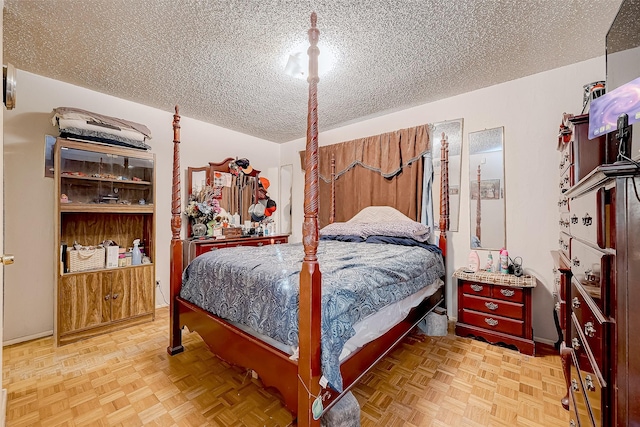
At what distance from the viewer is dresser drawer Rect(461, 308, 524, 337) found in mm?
2262

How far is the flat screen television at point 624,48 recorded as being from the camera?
1266mm

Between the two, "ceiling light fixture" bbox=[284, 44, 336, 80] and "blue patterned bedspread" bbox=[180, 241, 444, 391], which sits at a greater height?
"ceiling light fixture" bbox=[284, 44, 336, 80]

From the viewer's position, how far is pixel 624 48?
135 centimetres

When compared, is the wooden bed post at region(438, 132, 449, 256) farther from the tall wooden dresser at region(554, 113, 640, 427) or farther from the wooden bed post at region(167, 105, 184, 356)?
the wooden bed post at region(167, 105, 184, 356)

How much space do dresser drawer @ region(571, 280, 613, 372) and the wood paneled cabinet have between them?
3.44 meters

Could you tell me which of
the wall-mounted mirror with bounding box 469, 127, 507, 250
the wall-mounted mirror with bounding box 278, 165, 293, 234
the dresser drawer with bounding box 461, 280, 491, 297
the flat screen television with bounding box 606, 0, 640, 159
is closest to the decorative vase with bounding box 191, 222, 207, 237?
the wall-mounted mirror with bounding box 278, 165, 293, 234

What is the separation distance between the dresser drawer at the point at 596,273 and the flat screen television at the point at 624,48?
0.83 metres

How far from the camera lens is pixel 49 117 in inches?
104

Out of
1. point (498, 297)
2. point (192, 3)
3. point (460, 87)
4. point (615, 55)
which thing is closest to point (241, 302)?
point (192, 3)

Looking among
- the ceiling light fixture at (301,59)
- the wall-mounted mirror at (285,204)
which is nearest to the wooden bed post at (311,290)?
the ceiling light fixture at (301,59)

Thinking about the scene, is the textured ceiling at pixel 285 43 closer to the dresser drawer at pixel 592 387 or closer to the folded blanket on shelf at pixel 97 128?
the folded blanket on shelf at pixel 97 128

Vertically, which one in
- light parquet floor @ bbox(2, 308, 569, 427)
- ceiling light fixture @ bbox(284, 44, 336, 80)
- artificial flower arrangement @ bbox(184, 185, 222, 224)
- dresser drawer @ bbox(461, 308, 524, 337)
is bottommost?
light parquet floor @ bbox(2, 308, 569, 427)

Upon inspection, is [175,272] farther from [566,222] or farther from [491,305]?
[566,222]

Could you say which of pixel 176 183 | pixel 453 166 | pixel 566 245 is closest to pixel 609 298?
pixel 566 245
